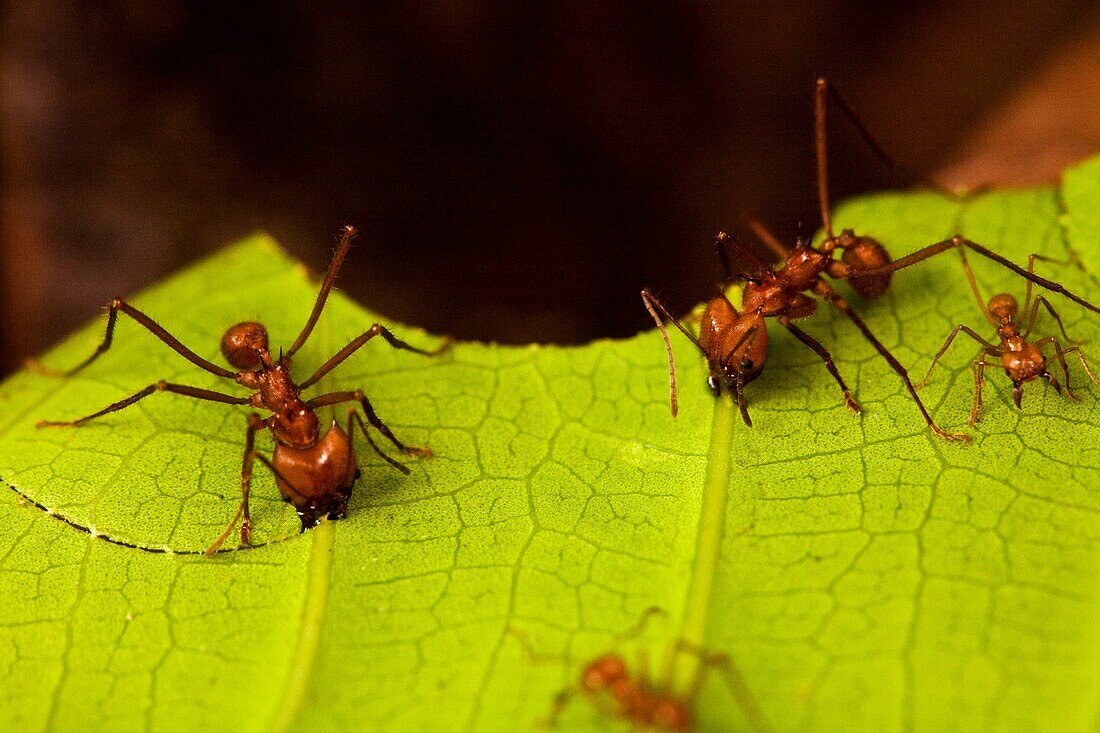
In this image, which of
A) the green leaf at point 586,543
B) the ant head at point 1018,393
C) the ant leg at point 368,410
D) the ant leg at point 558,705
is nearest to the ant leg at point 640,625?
the green leaf at point 586,543

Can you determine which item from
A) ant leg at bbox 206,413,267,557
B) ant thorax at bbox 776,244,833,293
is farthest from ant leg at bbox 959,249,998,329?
ant leg at bbox 206,413,267,557

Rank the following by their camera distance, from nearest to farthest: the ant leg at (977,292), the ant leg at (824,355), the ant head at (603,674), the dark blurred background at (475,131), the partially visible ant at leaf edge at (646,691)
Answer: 1. the partially visible ant at leaf edge at (646,691)
2. the ant head at (603,674)
3. the ant leg at (824,355)
4. the ant leg at (977,292)
5. the dark blurred background at (475,131)

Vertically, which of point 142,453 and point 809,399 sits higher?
point 809,399

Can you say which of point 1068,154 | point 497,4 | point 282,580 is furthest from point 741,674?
point 497,4

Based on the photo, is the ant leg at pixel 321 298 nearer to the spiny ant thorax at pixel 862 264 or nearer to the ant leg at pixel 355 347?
the ant leg at pixel 355 347

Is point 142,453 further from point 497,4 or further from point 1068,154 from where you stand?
point 1068,154

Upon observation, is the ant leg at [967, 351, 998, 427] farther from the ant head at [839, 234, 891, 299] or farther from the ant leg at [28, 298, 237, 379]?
the ant leg at [28, 298, 237, 379]
